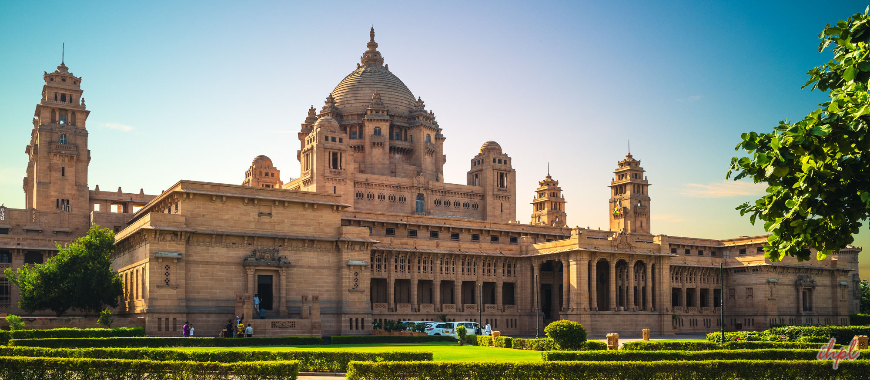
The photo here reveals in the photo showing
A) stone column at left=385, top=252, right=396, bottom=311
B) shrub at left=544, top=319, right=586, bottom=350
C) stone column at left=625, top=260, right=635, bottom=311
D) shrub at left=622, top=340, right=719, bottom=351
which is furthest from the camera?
stone column at left=625, top=260, right=635, bottom=311

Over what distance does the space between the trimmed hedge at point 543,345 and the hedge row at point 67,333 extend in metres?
21.9

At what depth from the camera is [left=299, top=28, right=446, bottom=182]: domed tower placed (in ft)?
297

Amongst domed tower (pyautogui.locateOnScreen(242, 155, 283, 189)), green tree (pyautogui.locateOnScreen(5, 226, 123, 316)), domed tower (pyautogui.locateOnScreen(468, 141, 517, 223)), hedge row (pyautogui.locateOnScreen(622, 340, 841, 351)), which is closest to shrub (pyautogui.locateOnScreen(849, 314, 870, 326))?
domed tower (pyautogui.locateOnScreen(468, 141, 517, 223))

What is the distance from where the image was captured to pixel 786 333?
5469 centimetres

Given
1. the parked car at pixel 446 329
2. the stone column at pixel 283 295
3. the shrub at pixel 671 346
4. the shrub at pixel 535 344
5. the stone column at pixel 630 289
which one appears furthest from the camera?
the stone column at pixel 630 289

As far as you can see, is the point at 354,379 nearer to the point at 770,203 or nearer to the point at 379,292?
the point at 770,203

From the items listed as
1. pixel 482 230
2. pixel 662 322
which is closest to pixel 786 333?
pixel 662 322

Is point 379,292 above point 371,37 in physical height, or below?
below

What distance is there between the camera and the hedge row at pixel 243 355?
100.0 feet

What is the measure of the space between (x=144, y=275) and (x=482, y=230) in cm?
3624

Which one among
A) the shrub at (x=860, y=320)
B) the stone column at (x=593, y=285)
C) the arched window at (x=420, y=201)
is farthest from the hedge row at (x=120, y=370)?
the shrub at (x=860, y=320)

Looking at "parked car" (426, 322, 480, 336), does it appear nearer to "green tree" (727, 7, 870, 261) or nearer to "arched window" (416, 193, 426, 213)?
"arched window" (416, 193, 426, 213)

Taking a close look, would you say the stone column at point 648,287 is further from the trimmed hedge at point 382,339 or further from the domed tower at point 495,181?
the trimmed hedge at point 382,339

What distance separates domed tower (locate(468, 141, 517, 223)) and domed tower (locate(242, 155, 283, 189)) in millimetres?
23090
